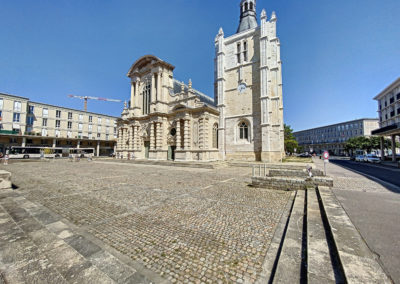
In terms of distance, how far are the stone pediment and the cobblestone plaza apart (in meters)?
24.1

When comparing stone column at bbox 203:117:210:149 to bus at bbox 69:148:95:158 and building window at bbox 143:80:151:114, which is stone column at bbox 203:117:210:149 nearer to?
building window at bbox 143:80:151:114

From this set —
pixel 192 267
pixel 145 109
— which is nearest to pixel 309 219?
pixel 192 267

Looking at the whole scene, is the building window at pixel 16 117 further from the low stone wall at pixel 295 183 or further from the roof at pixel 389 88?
the roof at pixel 389 88

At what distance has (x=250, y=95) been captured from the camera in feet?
72.7

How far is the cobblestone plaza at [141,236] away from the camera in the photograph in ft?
7.94

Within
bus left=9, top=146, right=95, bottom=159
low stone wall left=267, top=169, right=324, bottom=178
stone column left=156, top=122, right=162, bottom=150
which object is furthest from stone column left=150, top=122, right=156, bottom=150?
low stone wall left=267, top=169, right=324, bottom=178

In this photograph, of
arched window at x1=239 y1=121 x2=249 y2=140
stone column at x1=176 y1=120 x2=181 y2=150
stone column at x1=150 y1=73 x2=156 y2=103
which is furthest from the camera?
stone column at x1=150 y1=73 x2=156 y2=103

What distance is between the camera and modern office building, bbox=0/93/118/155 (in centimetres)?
3331

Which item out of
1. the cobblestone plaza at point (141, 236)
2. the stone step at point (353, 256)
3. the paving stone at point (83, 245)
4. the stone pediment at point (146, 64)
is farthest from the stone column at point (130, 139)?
the stone step at point (353, 256)

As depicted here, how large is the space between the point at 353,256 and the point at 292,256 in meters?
0.88

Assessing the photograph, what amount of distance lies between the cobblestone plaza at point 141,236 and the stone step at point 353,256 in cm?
116

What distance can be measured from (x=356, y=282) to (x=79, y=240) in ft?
15.2

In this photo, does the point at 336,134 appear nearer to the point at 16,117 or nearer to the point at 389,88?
the point at 389,88

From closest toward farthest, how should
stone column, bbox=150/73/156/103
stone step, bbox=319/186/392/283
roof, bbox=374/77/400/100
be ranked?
stone step, bbox=319/186/392/283, stone column, bbox=150/73/156/103, roof, bbox=374/77/400/100
